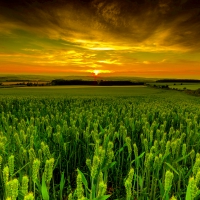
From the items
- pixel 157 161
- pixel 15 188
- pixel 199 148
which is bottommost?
pixel 199 148

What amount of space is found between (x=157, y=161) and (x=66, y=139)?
140 cm

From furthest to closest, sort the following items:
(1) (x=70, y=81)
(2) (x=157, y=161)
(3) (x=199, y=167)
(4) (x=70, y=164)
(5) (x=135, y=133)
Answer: (1) (x=70, y=81) < (5) (x=135, y=133) < (4) (x=70, y=164) < (2) (x=157, y=161) < (3) (x=199, y=167)

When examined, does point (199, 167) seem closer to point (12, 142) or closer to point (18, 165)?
point (18, 165)

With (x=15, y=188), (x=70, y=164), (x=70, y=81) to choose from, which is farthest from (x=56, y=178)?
(x=70, y=81)

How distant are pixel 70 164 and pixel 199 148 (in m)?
1.65

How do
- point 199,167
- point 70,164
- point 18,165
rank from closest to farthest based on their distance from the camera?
1. point 199,167
2. point 18,165
3. point 70,164

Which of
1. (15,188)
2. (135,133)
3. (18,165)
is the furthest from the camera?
(135,133)

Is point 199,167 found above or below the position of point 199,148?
above

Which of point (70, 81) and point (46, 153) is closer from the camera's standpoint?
point (46, 153)

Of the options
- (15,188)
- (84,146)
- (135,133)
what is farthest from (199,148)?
(15,188)

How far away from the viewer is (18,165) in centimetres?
221

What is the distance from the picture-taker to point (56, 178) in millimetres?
2479

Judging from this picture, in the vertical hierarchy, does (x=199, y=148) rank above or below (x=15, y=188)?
below

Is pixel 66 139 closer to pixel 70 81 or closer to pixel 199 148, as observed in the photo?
pixel 199 148
